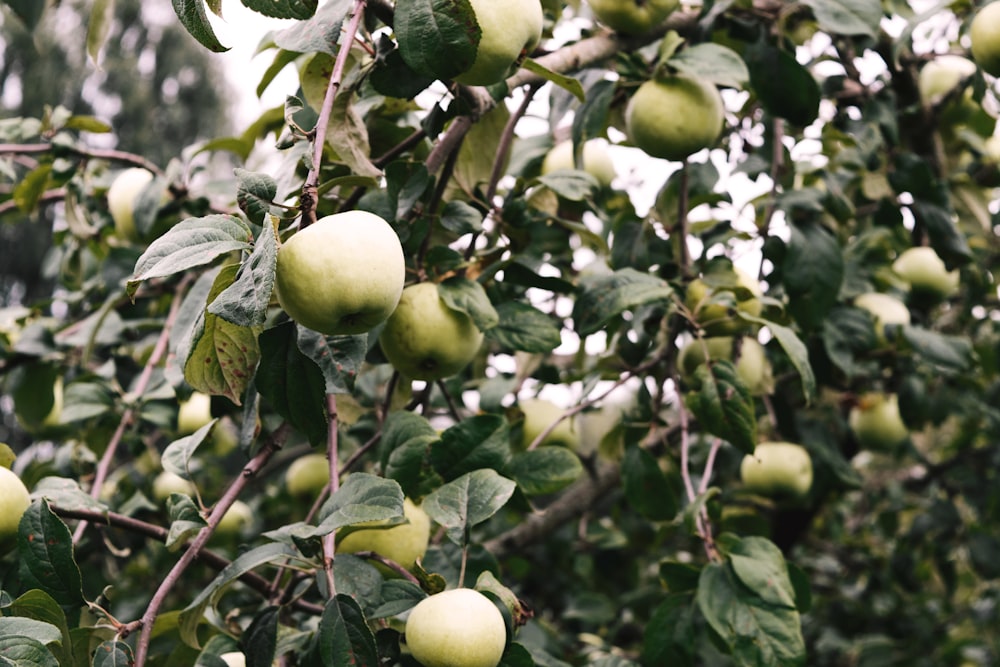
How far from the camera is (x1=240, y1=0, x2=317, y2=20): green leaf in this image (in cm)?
66

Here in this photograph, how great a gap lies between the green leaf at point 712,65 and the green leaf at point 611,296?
237mm

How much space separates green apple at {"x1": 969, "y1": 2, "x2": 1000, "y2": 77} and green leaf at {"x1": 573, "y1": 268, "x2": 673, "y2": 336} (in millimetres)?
528

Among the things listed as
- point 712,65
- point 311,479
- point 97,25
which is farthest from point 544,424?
point 97,25

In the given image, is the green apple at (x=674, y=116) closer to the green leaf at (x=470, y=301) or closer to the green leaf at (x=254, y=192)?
the green leaf at (x=470, y=301)

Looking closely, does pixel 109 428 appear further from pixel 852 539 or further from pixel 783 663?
pixel 852 539

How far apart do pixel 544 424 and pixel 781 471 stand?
1.26 feet

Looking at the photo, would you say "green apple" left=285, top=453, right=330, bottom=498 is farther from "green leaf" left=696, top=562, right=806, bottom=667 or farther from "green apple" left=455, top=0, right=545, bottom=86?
"green apple" left=455, top=0, right=545, bottom=86

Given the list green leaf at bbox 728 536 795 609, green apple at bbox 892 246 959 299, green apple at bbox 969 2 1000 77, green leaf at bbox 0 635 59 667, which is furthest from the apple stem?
green apple at bbox 892 246 959 299

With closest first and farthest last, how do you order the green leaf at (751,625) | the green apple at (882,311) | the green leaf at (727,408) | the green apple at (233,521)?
1. the green leaf at (751,625)
2. the green leaf at (727,408)
3. the green apple at (882,311)
4. the green apple at (233,521)

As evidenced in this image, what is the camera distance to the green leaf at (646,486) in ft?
3.69

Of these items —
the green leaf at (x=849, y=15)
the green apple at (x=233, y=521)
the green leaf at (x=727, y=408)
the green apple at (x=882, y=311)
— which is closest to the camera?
the green leaf at (x=727, y=408)

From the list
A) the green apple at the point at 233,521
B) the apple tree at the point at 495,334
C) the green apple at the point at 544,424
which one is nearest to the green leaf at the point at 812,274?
the apple tree at the point at 495,334

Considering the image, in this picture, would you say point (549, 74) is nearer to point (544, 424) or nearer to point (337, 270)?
point (337, 270)

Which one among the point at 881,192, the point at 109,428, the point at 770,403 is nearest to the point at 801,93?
the point at 881,192
